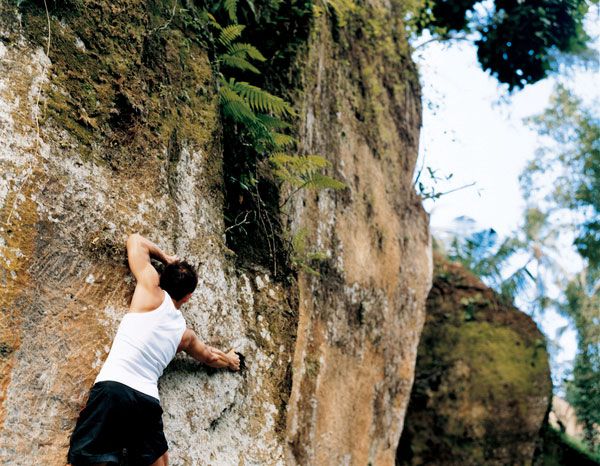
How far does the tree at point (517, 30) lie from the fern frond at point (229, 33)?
26.1 feet

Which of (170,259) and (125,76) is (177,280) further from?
(125,76)

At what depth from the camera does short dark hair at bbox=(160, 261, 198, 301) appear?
A: 13.2 ft

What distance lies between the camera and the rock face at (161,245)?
3451 mm

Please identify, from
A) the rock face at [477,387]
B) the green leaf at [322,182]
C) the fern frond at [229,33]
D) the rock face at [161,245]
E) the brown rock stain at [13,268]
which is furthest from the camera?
the rock face at [477,387]

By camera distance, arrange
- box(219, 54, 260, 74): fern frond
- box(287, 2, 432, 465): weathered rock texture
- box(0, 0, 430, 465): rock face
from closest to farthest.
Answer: box(0, 0, 430, 465): rock face, box(219, 54, 260, 74): fern frond, box(287, 2, 432, 465): weathered rock texture

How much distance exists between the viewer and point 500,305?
1289cm

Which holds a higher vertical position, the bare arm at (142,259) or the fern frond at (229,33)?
the fern frond at (229,33)

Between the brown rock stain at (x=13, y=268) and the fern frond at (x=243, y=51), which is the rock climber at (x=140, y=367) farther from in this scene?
the fern frond at (x=243, y=51)

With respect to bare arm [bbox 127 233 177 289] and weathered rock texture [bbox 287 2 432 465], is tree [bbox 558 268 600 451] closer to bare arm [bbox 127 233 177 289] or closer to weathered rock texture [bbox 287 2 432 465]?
weathered rock texture [bbox 287 2 432 465]

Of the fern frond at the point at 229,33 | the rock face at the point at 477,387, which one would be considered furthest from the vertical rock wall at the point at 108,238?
the rock face at the point at 477,387

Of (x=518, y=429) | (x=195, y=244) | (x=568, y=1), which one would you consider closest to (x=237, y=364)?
(x=195, y=244)

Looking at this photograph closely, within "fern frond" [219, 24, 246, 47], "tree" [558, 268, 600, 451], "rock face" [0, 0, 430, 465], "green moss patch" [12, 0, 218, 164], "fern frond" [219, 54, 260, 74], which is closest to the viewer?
"rock face" [0, 0, 430, 465]

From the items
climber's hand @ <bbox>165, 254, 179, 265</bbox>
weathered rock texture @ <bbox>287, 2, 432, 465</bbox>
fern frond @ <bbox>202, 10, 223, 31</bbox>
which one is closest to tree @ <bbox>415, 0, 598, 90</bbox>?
weathered rock texture @ <bbox>287, 2, 432, 465</bbox>

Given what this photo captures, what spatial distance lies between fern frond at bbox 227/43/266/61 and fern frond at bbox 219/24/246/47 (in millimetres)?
80
